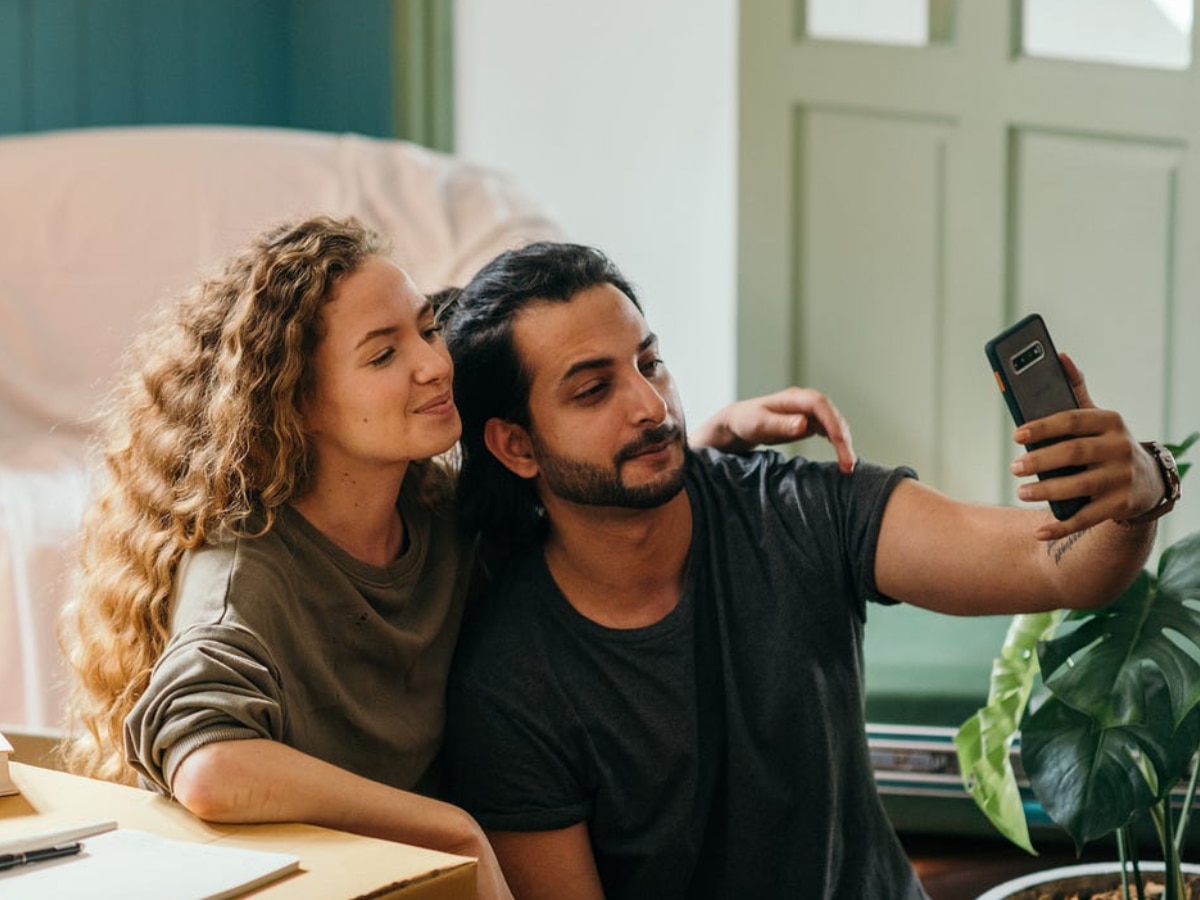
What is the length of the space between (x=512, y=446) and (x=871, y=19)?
5.76ft

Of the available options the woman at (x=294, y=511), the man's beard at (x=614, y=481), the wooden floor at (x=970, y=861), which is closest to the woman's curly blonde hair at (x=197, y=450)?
the woman at (x=294, y=511)

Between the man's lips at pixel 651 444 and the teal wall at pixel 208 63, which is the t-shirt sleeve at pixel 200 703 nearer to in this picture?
the man's lips at pixel 651 444

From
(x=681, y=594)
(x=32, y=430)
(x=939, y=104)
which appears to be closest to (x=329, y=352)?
(x=681, y=594)

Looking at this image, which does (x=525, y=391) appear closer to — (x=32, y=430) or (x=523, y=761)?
(x=523, y=761)

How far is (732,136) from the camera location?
310 centimetres

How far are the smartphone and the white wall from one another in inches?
77.4

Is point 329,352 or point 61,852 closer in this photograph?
point 61,852

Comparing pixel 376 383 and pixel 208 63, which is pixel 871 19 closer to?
pixel 208 63

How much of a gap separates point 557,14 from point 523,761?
2138 millimetres

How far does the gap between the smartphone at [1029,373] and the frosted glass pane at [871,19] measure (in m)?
1.84

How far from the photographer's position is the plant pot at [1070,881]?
63.5 inches

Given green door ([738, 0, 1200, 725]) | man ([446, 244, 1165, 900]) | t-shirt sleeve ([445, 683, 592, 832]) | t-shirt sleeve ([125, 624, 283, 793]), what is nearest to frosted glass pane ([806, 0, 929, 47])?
green door ([738, 0, 1200, 725])

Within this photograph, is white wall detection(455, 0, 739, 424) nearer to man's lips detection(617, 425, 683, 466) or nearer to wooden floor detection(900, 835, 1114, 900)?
wooden floor detection(900, 835, 1114, 900)

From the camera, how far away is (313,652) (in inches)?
50.6
